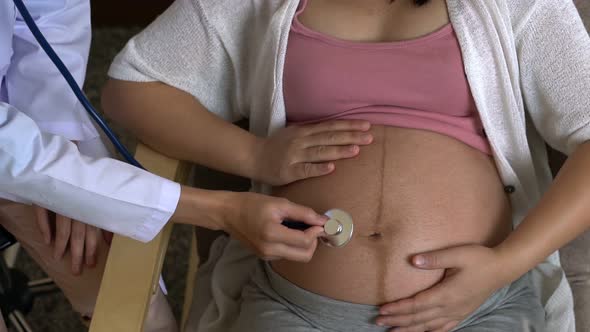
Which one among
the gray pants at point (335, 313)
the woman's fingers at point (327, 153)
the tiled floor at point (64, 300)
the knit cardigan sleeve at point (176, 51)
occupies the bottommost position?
the tiled floor at point (64, 300)

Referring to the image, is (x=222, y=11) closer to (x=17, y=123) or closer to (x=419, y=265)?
(x=17, y=123)

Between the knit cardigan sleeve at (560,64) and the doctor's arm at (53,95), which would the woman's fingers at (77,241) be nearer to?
Answer: the doctor's arm at (53,95)

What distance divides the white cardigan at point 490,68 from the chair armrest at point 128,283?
23cm

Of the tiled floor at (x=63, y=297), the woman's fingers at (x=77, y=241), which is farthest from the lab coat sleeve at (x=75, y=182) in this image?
the tiled floor at (x=63, y=297)

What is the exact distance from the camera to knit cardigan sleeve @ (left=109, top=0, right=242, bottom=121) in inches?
45.4

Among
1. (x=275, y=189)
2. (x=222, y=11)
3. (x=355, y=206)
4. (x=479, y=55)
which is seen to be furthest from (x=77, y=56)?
(x=479, y=55)

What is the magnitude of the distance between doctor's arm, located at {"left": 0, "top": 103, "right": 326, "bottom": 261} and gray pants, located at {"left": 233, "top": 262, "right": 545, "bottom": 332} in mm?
87

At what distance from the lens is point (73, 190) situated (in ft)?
3.12

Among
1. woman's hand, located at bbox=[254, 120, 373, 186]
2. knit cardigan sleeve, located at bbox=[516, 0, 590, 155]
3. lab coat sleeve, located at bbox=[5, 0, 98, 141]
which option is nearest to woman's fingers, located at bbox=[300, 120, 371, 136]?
woman's hand, located at bbox=[254, 120, 373, 186]

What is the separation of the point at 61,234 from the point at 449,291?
0.58 metres

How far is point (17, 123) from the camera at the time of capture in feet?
3.11

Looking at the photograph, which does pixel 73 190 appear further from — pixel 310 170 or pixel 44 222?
pixel 310 170

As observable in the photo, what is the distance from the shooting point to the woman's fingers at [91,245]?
110 cm

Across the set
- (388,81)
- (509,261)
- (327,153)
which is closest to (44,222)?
(327,153)
